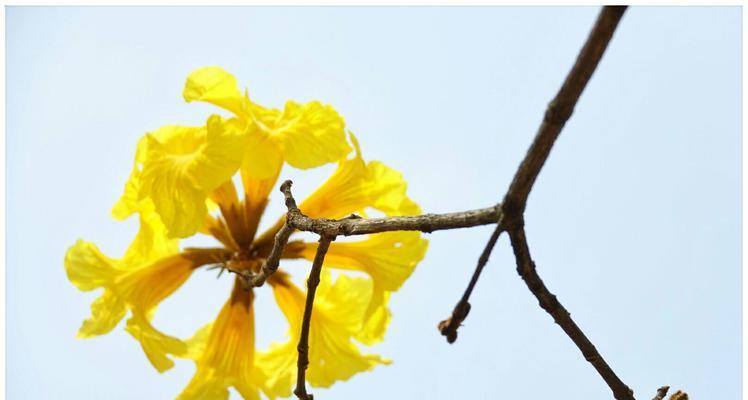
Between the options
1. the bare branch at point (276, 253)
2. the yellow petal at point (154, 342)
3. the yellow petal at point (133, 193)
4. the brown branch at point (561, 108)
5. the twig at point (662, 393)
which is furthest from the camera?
the yellow petal at point (133, 193)

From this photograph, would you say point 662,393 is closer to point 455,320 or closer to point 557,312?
point 557,312

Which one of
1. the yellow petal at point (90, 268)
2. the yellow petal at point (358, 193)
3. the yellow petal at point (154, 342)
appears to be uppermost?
the yellow petal at point (358, 193)

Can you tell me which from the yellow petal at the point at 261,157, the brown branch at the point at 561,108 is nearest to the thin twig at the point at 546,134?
the brown branch at the point at 561,108

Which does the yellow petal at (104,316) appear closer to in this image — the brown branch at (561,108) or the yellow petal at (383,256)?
the yellow petal at (383,256)

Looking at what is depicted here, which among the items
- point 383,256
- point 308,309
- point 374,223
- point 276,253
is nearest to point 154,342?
point 383,256

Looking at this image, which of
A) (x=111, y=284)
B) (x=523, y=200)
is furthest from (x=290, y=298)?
(x=523, y=200)

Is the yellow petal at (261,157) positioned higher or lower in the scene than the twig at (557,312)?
lower
